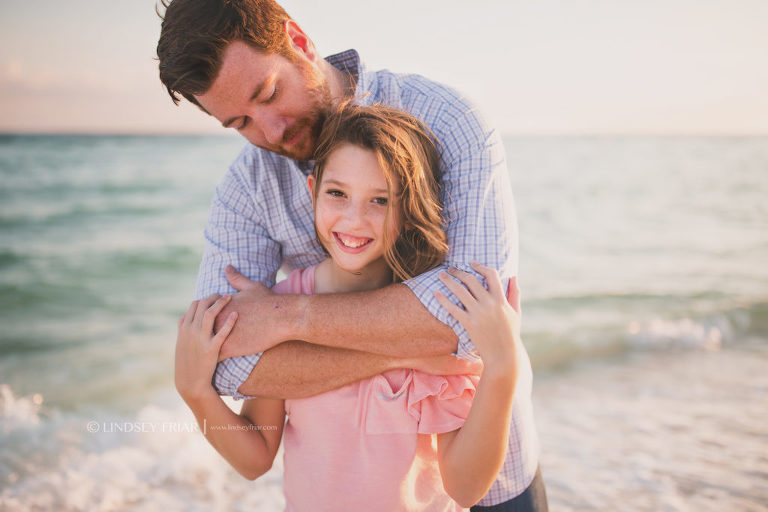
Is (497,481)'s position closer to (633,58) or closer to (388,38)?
(388,38)

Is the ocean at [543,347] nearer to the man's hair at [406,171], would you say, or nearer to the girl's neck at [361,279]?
the girl's neck at [361,279]

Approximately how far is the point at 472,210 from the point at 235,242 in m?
1.03

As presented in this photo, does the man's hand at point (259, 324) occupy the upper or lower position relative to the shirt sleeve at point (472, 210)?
lower

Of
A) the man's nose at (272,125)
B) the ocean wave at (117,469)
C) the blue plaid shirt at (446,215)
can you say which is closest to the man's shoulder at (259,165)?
the blue plaid shirt at (446,215)

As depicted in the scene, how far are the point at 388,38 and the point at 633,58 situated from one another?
32.0 feet

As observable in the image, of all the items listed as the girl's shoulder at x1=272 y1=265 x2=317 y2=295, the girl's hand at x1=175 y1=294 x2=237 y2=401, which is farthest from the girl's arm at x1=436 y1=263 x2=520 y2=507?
the girl's hand at x1=175 y1=294 x2=237 y2=401

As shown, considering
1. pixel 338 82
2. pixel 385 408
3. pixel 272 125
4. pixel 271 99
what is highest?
pixel 338 82

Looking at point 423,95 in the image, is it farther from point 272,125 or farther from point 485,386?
point 485,386

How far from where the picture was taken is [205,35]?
214cm

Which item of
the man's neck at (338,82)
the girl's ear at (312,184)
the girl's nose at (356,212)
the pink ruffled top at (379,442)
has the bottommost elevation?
the pink ruffled top at (379,442)

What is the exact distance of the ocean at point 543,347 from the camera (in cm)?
363

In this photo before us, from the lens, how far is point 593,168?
21.1 metres

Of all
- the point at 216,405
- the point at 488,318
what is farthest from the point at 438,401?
the point at 216,405

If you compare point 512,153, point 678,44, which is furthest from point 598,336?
point 512,153
